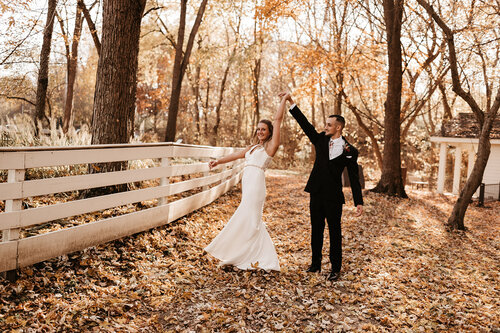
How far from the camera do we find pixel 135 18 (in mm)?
7074

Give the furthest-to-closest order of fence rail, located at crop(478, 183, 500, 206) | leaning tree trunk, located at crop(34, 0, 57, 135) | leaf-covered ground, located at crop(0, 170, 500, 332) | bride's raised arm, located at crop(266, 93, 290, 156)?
fence rail, located at crop(478, 183, 500, 206) → leaning tree trunk, located at crop(34, 0, 57, 135) → bride's raised arm, located at crop(266, 93, 290, 156) → leaf-covered ground, located at crop(0, 170, 500, 332)

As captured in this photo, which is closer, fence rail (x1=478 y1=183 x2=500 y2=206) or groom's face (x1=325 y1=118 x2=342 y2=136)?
groom's face (x1=325 y1=118 x2=342 y2=136)

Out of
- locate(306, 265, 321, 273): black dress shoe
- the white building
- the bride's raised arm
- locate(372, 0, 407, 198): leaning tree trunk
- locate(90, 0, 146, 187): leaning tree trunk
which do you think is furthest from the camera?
the white building

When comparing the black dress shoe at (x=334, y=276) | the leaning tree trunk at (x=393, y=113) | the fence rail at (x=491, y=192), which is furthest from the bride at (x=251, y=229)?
the fence rail at (x=491, y=192)

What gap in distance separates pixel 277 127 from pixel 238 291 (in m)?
2.16

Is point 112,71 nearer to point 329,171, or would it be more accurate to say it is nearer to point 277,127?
point 277,127

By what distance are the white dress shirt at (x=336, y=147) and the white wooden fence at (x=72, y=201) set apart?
2.83 m

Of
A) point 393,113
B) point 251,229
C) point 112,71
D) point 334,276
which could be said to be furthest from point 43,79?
point 393,113

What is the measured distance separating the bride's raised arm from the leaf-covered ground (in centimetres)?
175

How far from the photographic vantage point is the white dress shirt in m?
5.34

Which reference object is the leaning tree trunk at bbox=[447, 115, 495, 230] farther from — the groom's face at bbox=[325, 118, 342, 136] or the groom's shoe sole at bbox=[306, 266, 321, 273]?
the groom's face at bbox=[325, 118, 342, 136]

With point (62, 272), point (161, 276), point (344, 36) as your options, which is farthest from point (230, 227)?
point (344, 36)

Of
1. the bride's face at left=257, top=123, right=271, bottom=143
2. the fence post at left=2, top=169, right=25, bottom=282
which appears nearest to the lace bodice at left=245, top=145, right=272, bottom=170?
the bride's face at left=257, top=123, right=271, bottom=143

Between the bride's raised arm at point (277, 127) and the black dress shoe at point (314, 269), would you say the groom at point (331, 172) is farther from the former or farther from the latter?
the black dress shoe at point (314, 269)
